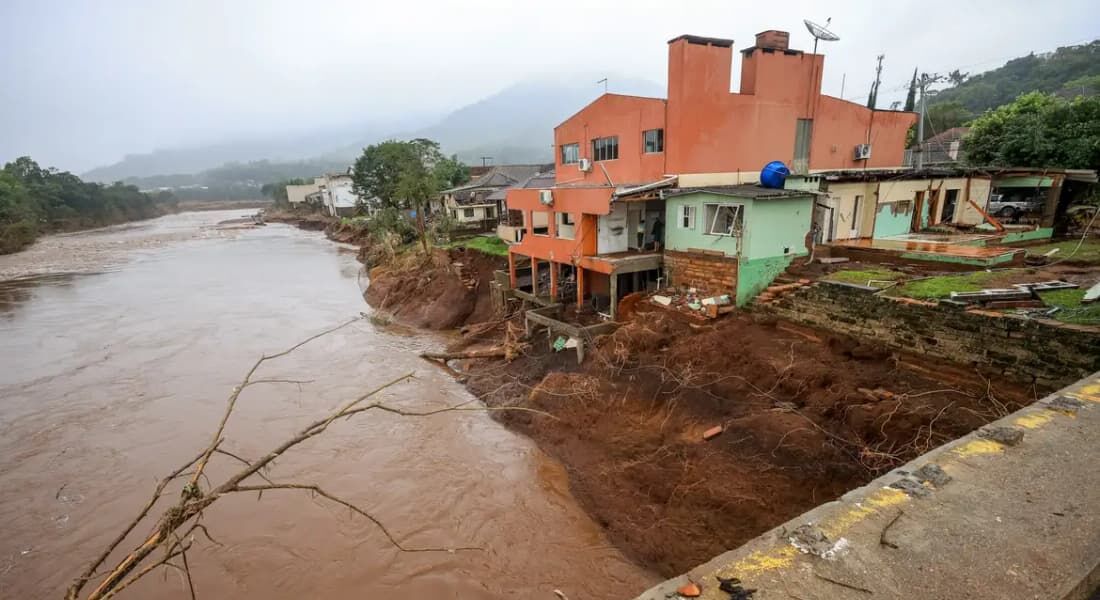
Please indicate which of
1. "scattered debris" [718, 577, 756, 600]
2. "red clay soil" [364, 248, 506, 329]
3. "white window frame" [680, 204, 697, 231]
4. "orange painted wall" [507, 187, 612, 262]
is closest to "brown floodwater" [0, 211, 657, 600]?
"red clay soil" [364, 248, 506, 329]

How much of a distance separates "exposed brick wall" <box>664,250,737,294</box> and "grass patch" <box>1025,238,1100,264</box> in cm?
827

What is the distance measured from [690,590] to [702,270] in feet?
38.8

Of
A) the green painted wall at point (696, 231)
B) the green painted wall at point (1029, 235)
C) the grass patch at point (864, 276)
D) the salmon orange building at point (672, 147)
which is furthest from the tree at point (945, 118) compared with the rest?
the green painted wall at point (696, 231)

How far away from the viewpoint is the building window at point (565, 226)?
17.0 metres

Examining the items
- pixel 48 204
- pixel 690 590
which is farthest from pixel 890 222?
pixel 48 204

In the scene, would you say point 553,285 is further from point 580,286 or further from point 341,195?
point 341,195

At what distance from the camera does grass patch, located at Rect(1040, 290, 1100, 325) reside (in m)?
7.87

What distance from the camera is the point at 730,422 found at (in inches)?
383

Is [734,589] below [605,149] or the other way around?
below

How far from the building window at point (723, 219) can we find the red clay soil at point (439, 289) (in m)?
11.0

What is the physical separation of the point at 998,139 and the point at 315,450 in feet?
96.2

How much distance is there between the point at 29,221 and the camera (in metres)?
53.0

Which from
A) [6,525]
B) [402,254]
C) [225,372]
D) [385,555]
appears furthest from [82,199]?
[385,555]

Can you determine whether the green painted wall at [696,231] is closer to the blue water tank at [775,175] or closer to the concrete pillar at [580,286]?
the blue water tank at [775,175]
